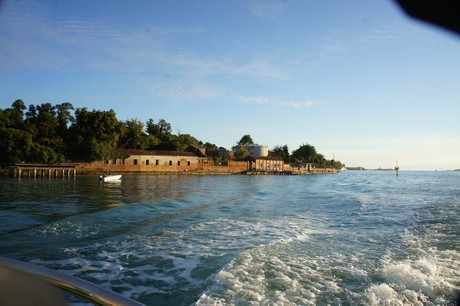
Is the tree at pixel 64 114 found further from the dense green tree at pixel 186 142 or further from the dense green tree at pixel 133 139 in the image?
the dense green tree at pixel 186 142

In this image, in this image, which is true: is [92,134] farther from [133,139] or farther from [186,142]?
[186,142]

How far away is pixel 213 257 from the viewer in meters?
6.68

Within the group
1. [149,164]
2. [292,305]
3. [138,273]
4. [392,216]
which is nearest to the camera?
[292,305]

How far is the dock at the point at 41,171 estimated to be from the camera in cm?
3803

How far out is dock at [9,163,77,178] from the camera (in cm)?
3803

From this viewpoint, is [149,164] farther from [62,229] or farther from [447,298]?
[447,298]

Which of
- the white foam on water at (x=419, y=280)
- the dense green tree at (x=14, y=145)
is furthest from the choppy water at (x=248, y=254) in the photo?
the dense green tree at (x=14, y=145)

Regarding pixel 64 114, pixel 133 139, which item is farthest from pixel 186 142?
pixel 64 114

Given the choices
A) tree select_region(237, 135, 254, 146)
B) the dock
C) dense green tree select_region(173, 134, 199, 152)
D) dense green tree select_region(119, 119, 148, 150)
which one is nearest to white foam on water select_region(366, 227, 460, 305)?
the dock

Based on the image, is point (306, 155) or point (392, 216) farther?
point (306, 155)

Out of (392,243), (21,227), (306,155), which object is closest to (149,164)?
(21,227)

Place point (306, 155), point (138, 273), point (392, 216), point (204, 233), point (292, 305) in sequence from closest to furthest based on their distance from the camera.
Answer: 1. point (292, 305)
2. point (138, 273)
3. point (204, 233)
4. point (392, 216)
5. point (306, 155)

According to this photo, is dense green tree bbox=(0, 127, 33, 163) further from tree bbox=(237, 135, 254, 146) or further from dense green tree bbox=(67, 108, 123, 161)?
tree bbox=(237, 135, 254, 146)

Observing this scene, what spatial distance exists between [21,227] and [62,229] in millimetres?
1261
